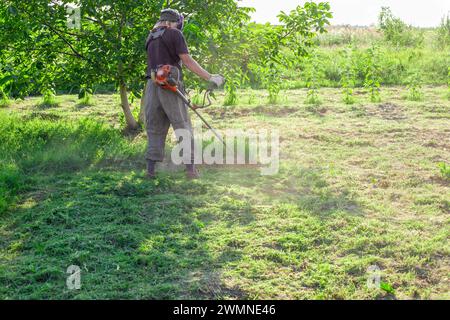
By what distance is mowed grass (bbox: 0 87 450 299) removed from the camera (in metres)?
4.37

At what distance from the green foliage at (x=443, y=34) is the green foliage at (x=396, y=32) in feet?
1.56

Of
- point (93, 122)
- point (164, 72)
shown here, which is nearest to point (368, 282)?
point (164, 72)

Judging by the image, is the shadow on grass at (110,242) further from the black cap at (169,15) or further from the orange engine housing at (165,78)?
the black cap at (169,15)

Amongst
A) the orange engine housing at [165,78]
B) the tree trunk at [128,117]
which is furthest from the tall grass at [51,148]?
the orange engine housing at [165,78]

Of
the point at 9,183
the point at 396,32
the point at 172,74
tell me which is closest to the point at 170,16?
the point at 172,74

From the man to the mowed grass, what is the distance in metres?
0.41

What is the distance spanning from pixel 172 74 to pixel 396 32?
11.9m

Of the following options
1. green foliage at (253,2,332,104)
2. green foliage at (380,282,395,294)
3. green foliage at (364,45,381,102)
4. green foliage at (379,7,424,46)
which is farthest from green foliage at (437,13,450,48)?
green foliage at (380,282,395,294)

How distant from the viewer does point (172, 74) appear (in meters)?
6.31

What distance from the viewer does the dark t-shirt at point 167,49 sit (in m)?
6.21

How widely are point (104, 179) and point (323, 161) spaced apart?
262 cm

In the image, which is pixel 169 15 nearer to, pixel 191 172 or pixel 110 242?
pixel 191 172

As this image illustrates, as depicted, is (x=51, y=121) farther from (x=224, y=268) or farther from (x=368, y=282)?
(x=368, y=282)
